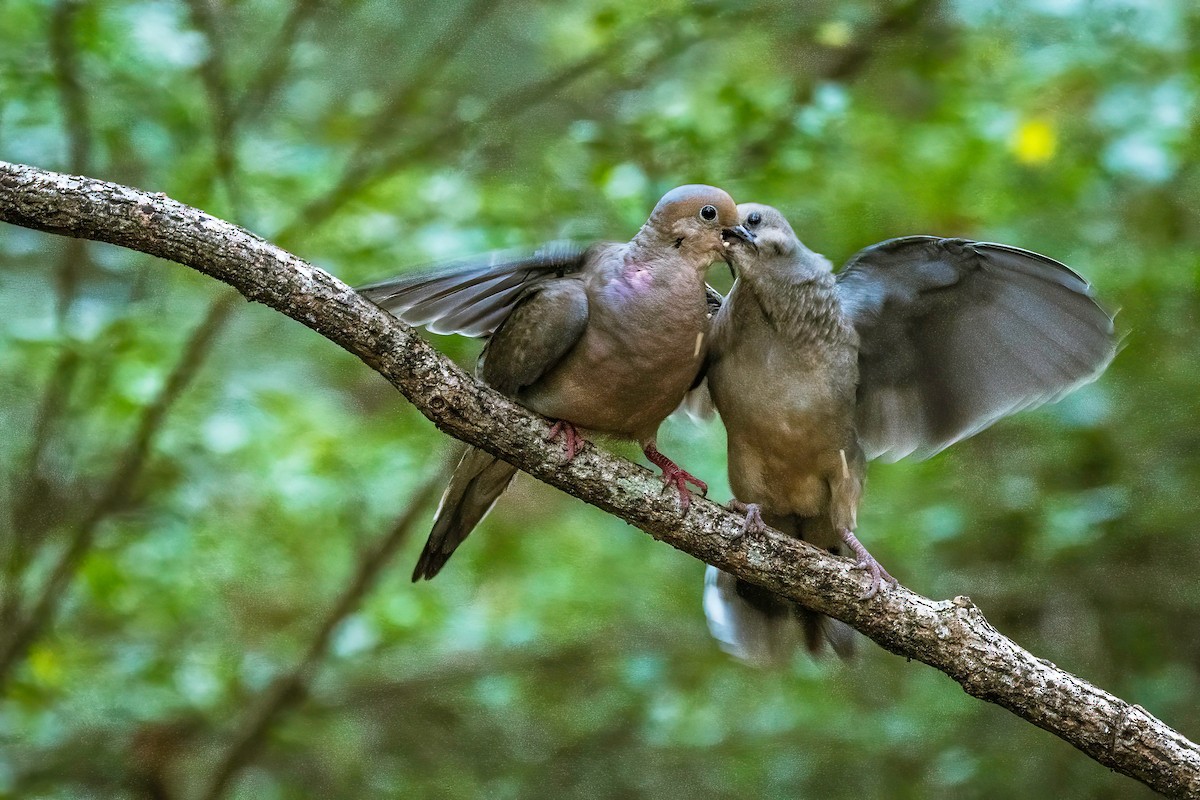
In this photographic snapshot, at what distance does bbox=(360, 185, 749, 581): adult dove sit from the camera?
321cm

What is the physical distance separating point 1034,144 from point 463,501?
3.29 m

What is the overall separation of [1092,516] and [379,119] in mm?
3104

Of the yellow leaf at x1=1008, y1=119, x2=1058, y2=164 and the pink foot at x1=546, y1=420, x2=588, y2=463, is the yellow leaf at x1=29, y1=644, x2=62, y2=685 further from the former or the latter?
the yellow leaf at x1=1008, y1=119, x2=1058, y2=164

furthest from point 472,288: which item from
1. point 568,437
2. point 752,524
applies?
point 752,524

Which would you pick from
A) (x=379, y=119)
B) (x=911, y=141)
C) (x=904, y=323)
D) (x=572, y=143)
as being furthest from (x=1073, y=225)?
(x=379, y=119)

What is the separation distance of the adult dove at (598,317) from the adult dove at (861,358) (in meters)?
0.17

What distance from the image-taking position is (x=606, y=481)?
2.90 meters

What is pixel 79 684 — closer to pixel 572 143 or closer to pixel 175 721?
pixel 175 721

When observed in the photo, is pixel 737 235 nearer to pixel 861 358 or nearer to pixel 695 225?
pixel 695 225

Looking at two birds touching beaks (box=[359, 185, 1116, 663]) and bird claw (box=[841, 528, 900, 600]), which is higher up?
two birds touching beaks (box=[359, 185, 1116, 663])

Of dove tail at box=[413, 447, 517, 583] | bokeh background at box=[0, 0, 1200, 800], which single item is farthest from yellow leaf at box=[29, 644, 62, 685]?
dove tail at box=[413, 447, 517, 583]

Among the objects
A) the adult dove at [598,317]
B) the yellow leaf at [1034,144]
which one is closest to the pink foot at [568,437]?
the adult dove at [598,317]

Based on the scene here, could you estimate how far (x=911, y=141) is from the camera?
18.1 feet

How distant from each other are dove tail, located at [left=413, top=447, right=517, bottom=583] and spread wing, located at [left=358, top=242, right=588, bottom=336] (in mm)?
381
